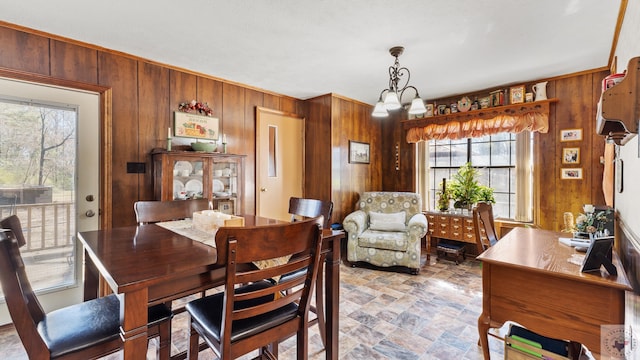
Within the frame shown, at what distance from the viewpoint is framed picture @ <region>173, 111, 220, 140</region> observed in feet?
10.4

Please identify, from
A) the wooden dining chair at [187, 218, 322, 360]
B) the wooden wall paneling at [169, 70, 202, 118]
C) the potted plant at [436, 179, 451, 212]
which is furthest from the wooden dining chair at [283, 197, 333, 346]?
the potted plant at [436, 179, 451, 212]

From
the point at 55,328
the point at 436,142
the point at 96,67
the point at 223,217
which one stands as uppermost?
the point at 96,67

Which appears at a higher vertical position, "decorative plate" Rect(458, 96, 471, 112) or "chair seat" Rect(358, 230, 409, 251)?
"decorative plate" Rect(458, 96, 471, 112)

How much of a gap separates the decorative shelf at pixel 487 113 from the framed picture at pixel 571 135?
308 mm

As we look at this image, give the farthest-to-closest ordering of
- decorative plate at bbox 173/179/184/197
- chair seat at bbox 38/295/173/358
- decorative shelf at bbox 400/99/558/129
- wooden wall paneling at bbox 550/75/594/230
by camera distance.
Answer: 1. decorative shelf at bbox 400/99/558/129
2. wooden wall paneling at bbox 550/75/594/230
3. decorative plate at bbox 173/179/184/197
4. chair seat at bbox 38/295/173/358

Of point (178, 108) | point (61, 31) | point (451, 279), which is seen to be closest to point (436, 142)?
point (451, 279)

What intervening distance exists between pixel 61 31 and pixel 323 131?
2.93 metres

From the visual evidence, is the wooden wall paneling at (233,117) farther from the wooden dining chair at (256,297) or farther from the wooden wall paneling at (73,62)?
the wooden dining chair at (256,297)

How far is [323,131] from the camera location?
13.9 feet

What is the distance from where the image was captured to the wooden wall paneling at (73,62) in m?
2.46

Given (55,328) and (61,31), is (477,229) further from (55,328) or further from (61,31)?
(61,31)

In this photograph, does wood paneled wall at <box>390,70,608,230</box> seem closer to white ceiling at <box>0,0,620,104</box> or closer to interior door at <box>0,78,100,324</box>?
white ceiling at <box>0,0,620,104</box>

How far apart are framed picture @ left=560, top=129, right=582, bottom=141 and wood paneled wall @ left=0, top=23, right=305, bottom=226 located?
13.4 ft

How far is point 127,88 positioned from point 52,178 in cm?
105
